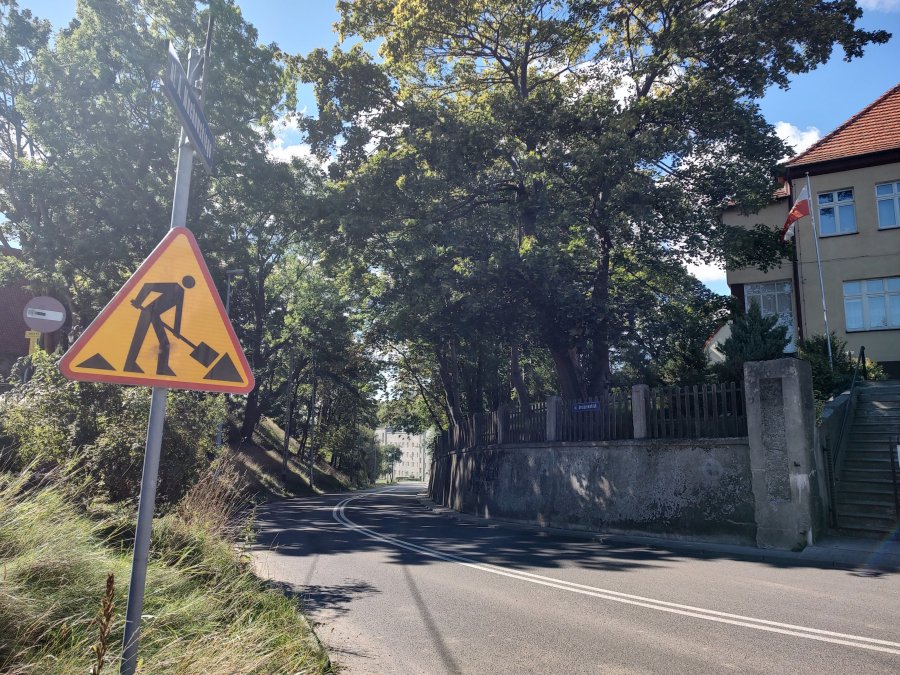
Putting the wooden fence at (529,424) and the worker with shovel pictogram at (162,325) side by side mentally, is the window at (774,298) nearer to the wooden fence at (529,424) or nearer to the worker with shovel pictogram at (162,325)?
the wooden fence at (529,424)

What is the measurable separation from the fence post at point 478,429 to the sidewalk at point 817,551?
8849 mm

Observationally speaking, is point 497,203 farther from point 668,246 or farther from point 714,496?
point 714,496

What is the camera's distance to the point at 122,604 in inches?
173

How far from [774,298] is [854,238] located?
3.82 metres

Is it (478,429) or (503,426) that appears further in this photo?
(478,429)

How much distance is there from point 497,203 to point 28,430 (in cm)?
1401

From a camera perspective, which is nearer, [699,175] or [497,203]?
[699,175]

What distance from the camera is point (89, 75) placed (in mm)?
20891

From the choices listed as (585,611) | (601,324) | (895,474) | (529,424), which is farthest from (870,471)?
(585,611)

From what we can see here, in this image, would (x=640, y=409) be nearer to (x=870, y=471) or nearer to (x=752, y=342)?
(x=752, y=342)

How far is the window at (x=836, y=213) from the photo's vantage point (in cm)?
2272

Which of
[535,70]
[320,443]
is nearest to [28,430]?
[535,70]

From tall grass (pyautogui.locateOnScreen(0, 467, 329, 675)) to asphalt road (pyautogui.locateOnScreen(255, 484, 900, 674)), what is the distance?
819mm

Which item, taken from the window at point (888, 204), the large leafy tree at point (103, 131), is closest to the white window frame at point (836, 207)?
the window at point (888, 204)
